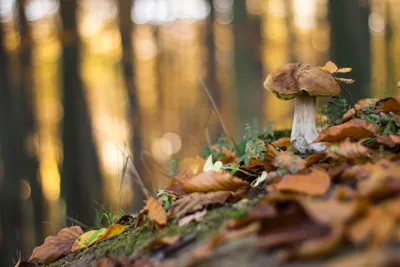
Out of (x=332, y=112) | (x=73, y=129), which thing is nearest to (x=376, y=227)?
(x=332, y=112)

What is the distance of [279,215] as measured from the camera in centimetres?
124

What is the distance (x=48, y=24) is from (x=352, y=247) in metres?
14.0

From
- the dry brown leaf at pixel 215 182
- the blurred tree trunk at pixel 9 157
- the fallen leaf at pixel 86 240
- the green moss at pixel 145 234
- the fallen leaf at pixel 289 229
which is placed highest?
the fallen leaf at pixel 289 229

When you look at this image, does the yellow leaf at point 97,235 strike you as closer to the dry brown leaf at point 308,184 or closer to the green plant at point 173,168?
the green plant at point 173,168

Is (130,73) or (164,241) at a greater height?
(130,73)

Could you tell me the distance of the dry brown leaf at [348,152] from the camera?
→ 5.79 feet

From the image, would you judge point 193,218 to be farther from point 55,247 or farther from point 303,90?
point 55,247

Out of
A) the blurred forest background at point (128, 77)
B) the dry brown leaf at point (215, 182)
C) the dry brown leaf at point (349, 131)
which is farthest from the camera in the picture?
the blurred forest background at point (128, 77)

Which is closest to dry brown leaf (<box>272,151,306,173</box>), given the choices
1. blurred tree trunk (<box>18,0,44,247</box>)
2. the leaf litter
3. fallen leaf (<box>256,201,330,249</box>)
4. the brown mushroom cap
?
the leaf litter

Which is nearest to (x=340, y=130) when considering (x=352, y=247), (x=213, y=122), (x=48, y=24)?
(x=352, y=247)

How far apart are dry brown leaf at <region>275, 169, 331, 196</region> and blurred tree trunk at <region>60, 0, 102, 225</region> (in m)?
8.85

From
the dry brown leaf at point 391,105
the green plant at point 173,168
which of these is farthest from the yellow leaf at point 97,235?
the dry brown leaf at point 391,105

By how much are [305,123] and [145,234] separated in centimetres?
104

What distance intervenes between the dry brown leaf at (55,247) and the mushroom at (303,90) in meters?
1.43
